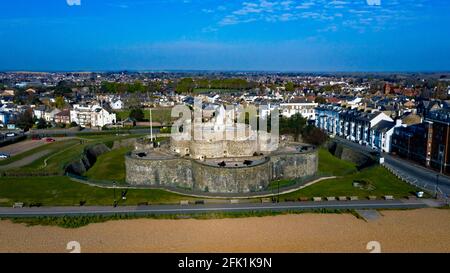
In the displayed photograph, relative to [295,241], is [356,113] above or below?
above

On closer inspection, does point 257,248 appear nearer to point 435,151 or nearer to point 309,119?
point 435,151

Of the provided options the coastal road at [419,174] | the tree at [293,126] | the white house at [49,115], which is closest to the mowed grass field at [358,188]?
the coastal road at [419,174]

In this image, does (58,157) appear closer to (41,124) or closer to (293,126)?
(293,126)

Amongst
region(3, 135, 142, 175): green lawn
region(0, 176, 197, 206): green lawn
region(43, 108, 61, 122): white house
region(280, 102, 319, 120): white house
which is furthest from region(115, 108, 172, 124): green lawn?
region(0, 176, 197, 206): green lawn

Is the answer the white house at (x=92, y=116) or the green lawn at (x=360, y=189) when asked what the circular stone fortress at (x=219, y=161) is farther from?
the white house at (x=92, y=116)

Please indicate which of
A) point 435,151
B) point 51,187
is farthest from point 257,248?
point 435,151

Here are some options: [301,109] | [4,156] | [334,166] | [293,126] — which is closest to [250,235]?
[334,166]

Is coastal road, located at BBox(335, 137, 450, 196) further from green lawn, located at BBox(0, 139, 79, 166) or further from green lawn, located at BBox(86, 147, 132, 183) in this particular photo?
green lawn, located at BBox(0, 139, 79, 166)
